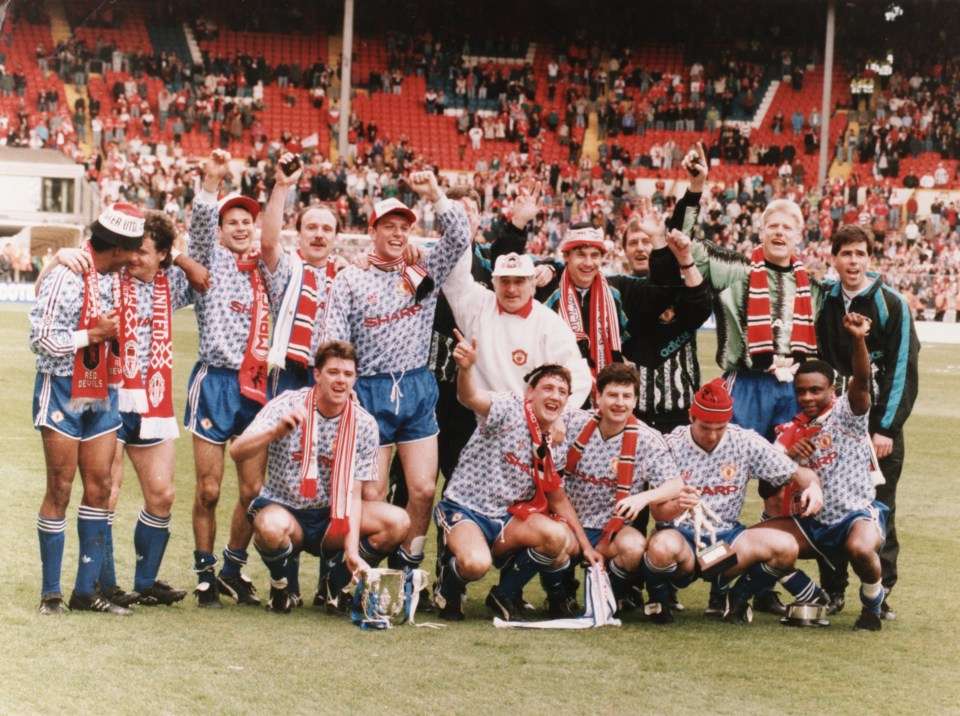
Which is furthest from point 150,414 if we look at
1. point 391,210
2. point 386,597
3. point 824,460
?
point 824,460

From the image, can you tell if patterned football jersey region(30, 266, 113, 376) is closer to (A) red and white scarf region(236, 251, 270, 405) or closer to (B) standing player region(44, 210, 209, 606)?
(B) standing player region(44, 210, 209, 606)

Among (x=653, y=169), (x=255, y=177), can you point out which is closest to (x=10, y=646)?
(x=255, y=177)

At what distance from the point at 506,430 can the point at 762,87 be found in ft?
105

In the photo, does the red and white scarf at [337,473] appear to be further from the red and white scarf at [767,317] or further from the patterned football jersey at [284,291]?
the red and white scarf at [767,317]

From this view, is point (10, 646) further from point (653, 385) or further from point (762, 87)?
point (762, 87)

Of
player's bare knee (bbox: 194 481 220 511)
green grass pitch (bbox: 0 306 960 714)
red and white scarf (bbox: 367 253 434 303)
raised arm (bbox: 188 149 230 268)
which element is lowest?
green grass pitch (bbox: 0 306 960 714)

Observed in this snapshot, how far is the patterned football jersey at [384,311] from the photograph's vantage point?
615 centimetres

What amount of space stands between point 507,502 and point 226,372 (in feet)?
4.59

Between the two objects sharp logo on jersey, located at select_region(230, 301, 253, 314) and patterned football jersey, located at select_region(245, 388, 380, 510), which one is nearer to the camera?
patterned football jersey, located at select_region(245, 388, 380, 510)

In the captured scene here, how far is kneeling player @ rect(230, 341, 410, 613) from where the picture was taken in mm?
5707

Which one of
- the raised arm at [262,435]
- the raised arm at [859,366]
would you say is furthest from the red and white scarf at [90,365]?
the raised arm at [859,366]

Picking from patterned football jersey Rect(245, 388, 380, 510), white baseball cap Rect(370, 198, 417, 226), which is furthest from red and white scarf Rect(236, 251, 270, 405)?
white baseball cap Rect(370, 198, 417, 226)

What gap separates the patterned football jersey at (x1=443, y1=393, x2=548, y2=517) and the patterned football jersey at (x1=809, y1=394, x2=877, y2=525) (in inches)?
53.0

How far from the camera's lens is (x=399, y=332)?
243 inches
